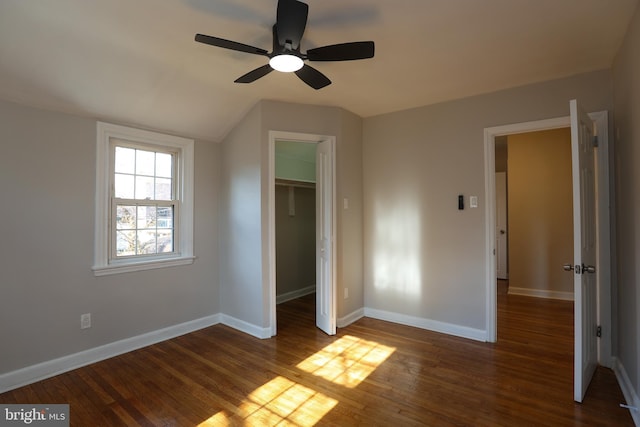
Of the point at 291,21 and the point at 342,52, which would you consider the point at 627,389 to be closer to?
the point at 342,52

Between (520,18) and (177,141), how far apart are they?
3.19m

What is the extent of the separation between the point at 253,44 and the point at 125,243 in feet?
7.38

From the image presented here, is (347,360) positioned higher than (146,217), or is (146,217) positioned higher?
(146,217)

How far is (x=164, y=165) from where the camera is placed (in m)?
3.45

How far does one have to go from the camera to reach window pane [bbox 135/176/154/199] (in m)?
3.22

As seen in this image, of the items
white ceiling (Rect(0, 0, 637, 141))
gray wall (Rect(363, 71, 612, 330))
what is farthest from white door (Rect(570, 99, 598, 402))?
gray wall (Rect(363, 71, 612, 330))

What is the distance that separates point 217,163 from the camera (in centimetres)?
378

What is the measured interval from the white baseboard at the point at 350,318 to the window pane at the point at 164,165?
252 centimetres

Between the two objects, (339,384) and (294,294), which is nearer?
(339,384)

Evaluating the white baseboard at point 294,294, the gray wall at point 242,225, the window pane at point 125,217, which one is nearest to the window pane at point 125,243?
the window pane at point 125,217

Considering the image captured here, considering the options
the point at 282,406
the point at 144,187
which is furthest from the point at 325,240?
the point at 144,187

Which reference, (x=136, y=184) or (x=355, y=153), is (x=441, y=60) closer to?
(x=355, y=153)

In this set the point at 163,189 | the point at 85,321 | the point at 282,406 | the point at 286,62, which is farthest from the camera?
the point at 163,189

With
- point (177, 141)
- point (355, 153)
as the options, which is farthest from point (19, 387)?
point (355, 153)
